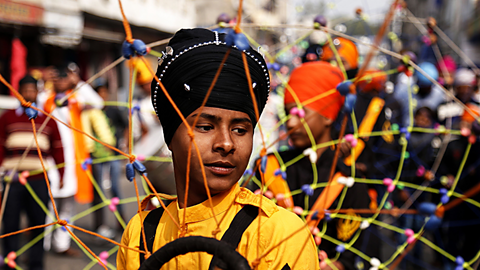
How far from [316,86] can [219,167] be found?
135 centimetres

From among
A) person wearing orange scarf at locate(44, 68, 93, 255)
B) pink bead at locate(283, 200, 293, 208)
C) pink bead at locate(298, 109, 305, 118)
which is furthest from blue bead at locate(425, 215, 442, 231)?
person wearing orange scarf at locate(44, 68, 93, 255)

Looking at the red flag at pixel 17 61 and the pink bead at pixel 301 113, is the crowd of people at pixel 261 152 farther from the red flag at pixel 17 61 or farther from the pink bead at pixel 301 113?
the red flag at pixel 17 61

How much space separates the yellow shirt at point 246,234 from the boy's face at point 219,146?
8 cm

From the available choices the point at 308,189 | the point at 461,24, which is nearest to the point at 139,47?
the point at 308,189

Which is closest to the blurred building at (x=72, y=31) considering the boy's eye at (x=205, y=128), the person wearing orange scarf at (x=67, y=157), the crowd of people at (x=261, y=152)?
the crowd of people at (x=261, y=152)

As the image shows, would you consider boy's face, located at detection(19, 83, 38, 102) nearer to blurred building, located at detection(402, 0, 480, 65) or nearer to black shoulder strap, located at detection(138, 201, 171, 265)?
black shoulder strap, located at detection(138, 201, 171, 265)

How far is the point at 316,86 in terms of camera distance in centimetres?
239

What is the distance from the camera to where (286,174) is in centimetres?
227

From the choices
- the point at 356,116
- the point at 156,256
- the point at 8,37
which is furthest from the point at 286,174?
the point at 8,37

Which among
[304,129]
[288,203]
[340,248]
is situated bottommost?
[340,248]

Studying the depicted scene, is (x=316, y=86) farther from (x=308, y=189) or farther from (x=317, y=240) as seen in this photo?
(x=317, y=240)

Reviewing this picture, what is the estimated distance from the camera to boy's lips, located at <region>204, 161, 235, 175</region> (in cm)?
116

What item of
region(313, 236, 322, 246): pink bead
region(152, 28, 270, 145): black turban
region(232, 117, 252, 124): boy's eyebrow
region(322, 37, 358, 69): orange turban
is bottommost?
region(313, 236, 322, 246): pink bead

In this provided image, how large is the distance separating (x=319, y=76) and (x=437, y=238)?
3.00 meters
